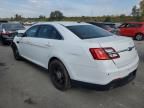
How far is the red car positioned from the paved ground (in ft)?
38.2

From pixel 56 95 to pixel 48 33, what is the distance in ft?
5.55

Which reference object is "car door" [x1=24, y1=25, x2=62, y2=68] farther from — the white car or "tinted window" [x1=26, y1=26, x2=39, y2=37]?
"tinted window" [x1=26, y1=26, x2=39, y2=37]

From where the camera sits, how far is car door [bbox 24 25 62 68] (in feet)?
16.6

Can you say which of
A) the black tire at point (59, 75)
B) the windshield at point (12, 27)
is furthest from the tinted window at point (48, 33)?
the windshield at point (12, 27)

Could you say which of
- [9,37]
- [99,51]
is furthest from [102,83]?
[9,37]

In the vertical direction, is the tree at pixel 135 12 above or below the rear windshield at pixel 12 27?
above

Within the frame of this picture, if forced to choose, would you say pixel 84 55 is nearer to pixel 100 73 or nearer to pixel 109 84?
pixel 100 73

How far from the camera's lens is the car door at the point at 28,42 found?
6.28 metres

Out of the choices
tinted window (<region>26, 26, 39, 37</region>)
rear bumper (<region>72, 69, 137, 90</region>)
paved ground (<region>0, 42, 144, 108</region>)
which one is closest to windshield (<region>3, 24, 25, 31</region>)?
tinted window (<region>26, 26, 39, 37</region>)

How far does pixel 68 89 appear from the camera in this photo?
489 centimetres

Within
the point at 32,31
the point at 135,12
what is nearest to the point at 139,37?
the point at 32,31

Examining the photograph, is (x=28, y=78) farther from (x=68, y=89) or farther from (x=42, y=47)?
(x=68, y=89)

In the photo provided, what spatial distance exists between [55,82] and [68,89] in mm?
394

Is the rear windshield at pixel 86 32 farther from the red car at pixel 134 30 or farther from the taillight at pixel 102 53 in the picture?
the red car at pixel 134 30
